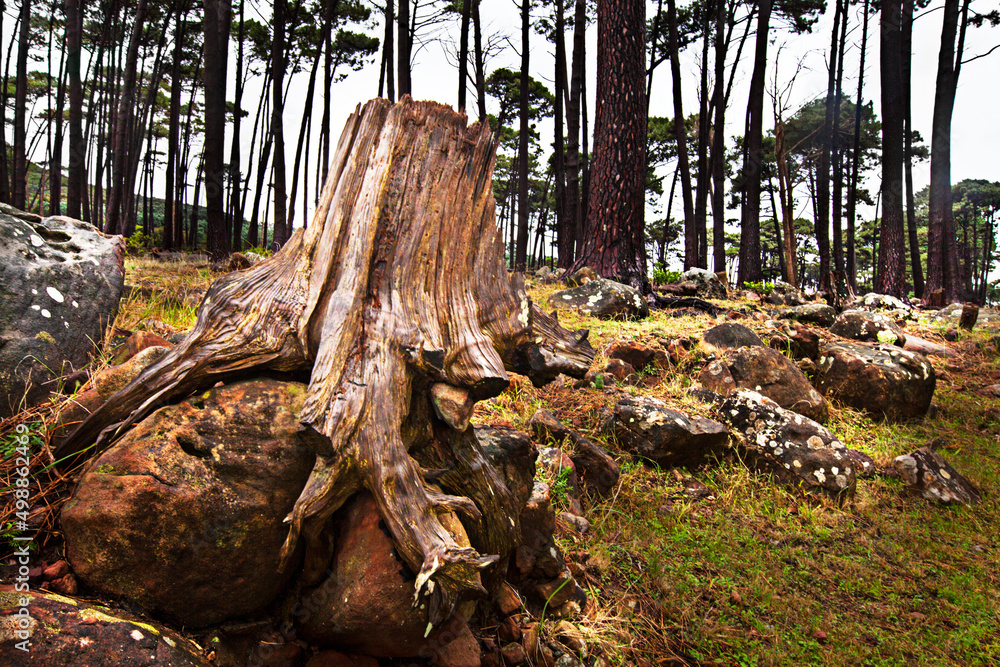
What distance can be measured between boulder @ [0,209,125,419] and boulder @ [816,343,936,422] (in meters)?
6.00

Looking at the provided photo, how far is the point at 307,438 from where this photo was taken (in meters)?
1.82

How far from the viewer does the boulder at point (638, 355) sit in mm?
5102

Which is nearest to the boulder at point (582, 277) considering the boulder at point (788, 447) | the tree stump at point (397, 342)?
the boulder at point (788, 447)

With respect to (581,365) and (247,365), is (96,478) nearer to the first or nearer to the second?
(247,365)

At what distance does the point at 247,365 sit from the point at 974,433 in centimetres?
617

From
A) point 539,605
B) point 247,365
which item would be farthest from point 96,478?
point 539,605

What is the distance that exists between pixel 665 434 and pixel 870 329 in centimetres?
398

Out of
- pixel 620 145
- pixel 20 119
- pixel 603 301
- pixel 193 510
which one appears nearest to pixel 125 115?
pixel 20 119

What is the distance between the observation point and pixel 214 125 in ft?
24.5

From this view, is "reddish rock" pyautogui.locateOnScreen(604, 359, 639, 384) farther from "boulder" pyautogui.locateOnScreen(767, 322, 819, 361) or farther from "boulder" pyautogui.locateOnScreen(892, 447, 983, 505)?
"boulder" pyautogui.locateOnScreen(892, 447, 983, 505)

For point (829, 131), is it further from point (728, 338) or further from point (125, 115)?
point (125, 115)

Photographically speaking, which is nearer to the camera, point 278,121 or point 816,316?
point 816,316

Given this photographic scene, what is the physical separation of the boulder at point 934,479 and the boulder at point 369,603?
3.86m

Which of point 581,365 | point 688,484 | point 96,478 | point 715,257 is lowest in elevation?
point 688,484
